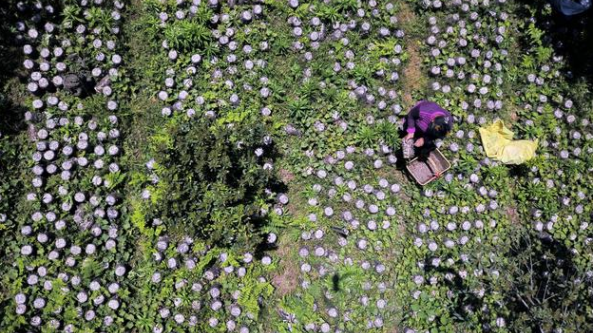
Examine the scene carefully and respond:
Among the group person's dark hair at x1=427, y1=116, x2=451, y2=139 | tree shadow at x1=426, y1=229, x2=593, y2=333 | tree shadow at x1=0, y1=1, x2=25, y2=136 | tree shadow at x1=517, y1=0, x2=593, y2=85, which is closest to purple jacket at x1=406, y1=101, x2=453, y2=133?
person's dark hair at x1=427, y1=116, x2=451, y2=139

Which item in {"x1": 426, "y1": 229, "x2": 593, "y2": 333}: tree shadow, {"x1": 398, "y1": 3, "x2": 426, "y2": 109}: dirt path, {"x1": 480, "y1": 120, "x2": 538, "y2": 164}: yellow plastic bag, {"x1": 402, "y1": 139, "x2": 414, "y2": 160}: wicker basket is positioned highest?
{"x1": 398, "y1": 3, "x2": 426, "y2": 109}: dirt path

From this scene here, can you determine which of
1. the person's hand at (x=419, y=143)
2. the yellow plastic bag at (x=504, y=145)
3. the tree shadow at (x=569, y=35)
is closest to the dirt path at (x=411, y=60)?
the person's hand at (x=419, y=143)

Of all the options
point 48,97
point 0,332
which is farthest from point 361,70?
point 0,332

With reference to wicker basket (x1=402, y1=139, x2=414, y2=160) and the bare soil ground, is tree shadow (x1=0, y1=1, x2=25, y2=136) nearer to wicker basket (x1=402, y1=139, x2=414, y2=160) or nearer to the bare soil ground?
the bare soil ground

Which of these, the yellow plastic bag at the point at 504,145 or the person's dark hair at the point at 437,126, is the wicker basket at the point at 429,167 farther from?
the yellow plastic bag at the point at 504,145

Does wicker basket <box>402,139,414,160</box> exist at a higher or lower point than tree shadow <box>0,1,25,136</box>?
lower

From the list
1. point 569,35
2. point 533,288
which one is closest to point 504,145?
point 533,288

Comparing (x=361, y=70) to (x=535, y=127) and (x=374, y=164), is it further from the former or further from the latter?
(x=535, y=127)
